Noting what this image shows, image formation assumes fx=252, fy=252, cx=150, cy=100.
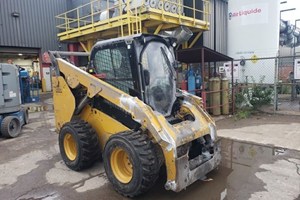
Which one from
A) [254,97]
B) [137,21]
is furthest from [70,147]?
[254,97]

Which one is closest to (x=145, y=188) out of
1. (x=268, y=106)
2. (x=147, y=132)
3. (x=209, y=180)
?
(x=147, y=132)

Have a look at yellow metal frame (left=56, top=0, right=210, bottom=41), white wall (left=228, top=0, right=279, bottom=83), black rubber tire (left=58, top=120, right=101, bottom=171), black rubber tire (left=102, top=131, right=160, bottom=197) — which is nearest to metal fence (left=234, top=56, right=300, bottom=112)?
white wall (left=228, top=0, right=279, bottom=83)

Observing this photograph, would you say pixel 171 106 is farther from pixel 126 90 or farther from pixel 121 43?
pixel 121 43

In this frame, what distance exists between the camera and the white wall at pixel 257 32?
10.8 metres

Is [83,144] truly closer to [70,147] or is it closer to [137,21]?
[70,147]

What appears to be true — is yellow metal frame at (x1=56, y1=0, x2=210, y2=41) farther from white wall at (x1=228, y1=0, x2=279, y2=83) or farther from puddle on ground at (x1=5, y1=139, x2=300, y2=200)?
puddle on ground at (x1=5, y1=139, x2=300, y2=200)

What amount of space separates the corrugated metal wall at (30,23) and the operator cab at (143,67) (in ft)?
49.6

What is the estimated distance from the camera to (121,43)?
161 inches

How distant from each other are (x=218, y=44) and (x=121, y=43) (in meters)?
10.9

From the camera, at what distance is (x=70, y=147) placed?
15.7ft

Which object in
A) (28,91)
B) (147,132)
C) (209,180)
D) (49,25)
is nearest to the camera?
(147,132)

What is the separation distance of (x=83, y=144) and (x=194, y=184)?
192cm

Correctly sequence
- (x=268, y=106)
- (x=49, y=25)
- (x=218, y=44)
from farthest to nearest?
(x=49, y=25), (x=218, y=44), (x=268, y=106)

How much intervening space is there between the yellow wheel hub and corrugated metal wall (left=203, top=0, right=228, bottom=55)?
10.2 m
